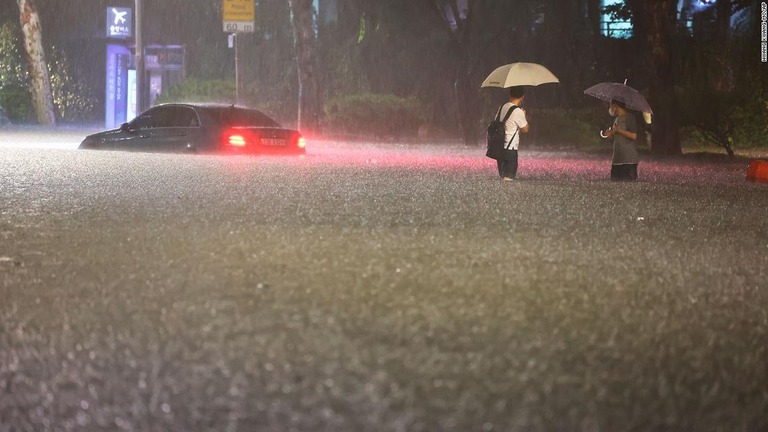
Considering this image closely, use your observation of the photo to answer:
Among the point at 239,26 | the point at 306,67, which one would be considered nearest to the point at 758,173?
the point at 239,26

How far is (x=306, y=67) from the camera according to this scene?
40844mm

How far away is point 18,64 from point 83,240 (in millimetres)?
51938

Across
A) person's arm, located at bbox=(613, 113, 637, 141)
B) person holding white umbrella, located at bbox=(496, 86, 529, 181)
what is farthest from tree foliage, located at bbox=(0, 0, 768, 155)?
person holding white umbrella, located at bbox=(496, 86, 529, 181)

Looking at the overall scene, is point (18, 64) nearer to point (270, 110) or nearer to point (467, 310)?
point (270, 110)

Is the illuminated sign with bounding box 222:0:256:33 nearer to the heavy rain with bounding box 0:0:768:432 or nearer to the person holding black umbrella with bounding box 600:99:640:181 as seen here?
the heavy rain with bounding box 0:0:768:432

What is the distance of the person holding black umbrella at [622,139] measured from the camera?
64.5 feet

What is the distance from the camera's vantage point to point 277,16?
5362cm

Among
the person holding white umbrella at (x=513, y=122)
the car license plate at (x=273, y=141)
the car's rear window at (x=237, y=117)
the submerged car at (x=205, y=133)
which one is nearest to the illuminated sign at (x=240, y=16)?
the submerged car at (x=205, y=133)

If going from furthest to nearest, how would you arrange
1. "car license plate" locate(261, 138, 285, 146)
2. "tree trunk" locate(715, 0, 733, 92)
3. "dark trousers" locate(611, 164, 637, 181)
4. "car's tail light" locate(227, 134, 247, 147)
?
1. "tree trunk" locate(715, 0, 733, 92)
2. "car license plate" locate(261, 138, 285, 146)
3. "car's tail light" locate(227, 134, 247, 147)
4. "dark trousers" locate(611, 164, 637, 181)

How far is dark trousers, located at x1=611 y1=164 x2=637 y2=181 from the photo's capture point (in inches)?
802

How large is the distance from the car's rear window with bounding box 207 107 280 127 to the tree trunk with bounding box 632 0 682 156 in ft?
31.2

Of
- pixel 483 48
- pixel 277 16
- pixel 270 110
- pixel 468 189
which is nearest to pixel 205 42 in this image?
pixel 277 16

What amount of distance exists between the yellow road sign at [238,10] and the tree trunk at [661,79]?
9921mm

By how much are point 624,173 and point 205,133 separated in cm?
973
